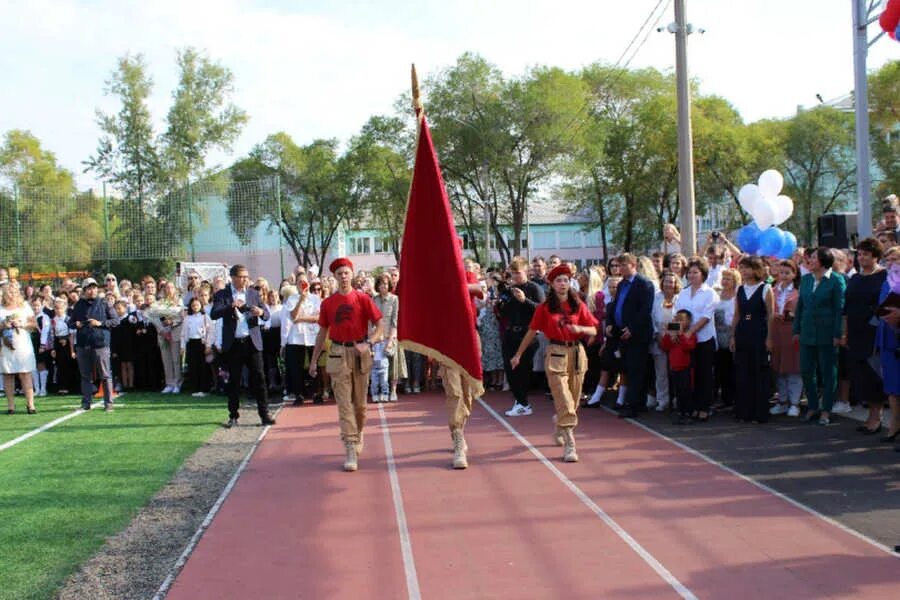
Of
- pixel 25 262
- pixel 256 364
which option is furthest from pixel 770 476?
pixel 25 262

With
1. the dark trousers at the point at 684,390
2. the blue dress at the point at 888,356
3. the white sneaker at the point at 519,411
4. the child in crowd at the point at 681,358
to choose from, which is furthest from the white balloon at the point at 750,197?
the blue dress at the point at 888,356

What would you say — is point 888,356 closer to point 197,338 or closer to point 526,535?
point 526,535

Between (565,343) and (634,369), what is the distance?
109 inches

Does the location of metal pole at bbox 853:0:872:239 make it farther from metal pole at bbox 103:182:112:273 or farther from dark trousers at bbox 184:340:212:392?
metal pole at bbox 103:182:112:273

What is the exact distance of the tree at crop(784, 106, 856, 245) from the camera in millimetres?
50188

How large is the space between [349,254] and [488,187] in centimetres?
4422

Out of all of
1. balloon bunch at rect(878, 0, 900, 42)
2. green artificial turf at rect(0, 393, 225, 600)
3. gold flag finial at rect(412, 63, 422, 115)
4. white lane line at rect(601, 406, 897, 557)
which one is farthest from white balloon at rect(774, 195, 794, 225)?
green artificial turf at rect(0, 393, 225, 600)

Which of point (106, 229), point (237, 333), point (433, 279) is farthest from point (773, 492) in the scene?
point (106, 229)

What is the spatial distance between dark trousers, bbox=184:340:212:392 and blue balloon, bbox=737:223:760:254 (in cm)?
978

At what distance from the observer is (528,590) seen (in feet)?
18.0

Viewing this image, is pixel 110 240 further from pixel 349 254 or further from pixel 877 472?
pixel 349 254

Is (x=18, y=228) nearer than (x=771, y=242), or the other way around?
(x=771, y=242)

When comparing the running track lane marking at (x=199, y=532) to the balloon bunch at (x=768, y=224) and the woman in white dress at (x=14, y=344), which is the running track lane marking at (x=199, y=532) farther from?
the balloon bunch at (x=768, y=224)

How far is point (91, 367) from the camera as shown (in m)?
14.2
